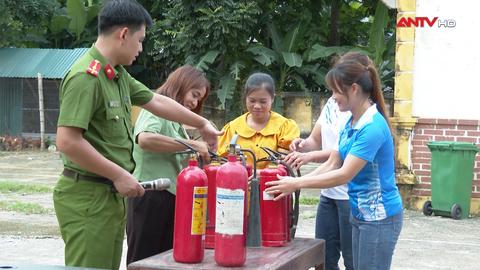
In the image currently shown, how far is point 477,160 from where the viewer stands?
34.3 feet

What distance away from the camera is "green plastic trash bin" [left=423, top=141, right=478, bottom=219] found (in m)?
10.1

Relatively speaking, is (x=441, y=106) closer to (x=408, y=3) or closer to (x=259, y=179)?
(x=408, y=3)

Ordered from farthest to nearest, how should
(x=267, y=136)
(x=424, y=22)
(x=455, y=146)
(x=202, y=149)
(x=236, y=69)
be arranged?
1. (x=236, y=69)
2. (x=424, y=22)
3. (x=455, y=146)
4. (x=267, y=136)
5. (x=202, y=149)

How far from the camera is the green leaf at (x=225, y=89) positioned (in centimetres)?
1703

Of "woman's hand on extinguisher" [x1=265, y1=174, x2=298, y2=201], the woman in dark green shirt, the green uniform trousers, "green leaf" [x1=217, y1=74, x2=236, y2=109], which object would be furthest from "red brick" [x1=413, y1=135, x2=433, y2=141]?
the green uniform trousers

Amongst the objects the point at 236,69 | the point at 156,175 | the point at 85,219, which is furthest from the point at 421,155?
the point at 85,219

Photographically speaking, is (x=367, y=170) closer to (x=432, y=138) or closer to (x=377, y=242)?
(x=377, y=242)

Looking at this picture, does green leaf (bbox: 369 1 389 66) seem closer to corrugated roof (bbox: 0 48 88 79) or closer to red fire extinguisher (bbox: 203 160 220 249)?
corrugated roof (bbox: 0 48 88 79)

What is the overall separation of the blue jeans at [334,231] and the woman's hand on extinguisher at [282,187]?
52.5 inches

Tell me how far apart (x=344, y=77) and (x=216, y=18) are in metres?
13.1

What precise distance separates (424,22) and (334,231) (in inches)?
236

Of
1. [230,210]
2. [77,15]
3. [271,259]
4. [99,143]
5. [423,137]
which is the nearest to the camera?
[230,210]

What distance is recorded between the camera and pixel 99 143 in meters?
3.87

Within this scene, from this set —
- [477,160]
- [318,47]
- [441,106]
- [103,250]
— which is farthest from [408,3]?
[103,250]
